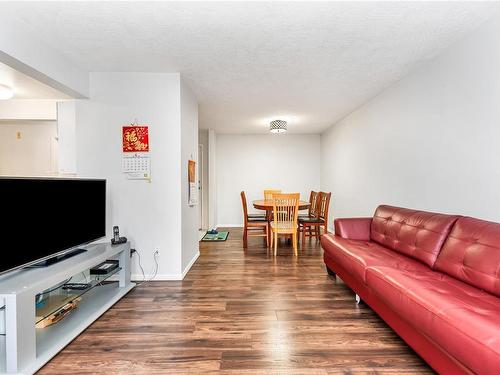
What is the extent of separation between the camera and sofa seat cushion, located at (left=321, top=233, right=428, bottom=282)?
205cm

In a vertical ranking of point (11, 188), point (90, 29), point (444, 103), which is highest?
point (90, 29)

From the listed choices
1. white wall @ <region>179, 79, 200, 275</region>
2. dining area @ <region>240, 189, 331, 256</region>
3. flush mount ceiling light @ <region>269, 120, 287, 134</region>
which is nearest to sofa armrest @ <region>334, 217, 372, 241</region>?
dining area @ <region>240, 189, 331, 256</region>

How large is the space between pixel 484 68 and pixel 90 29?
3.20 meters

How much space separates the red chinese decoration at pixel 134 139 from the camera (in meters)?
2.89

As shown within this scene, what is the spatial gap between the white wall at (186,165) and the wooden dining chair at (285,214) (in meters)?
1.26

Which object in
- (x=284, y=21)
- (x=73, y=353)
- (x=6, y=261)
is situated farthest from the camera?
(x=284, y=21)

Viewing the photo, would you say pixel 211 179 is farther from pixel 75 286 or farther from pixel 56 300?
pixel 56 300

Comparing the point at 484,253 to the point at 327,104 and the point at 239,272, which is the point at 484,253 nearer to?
the point at 239,272

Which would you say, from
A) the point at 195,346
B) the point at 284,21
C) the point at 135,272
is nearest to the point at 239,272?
the point at 135,272

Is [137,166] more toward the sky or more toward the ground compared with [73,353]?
more toward the sky

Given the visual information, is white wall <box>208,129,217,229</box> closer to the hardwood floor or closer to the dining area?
the dining area

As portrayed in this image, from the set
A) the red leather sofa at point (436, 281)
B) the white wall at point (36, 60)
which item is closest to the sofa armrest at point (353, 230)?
the red leather sofa at point (436, 281)

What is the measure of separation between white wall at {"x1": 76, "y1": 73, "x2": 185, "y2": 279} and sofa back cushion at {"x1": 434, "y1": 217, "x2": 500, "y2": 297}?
2.56m

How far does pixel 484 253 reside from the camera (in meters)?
1.64
